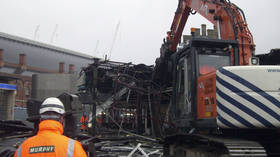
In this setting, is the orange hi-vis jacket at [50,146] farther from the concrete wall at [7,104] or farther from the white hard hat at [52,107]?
the concrete wall at [7,104]

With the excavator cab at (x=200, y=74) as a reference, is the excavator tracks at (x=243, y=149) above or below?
below

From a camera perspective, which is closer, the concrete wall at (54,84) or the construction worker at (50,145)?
the construction worker at (50,145)

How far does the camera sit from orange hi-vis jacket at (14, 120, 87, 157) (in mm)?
2705

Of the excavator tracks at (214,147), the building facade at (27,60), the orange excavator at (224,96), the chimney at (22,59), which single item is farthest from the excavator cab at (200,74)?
the chimney at (22,59)

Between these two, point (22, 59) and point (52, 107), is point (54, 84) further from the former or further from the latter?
point (52, 107)

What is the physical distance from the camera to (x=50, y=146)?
271 cm

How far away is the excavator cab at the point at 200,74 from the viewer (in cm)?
598

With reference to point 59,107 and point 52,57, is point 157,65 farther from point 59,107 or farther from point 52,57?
point 52,57

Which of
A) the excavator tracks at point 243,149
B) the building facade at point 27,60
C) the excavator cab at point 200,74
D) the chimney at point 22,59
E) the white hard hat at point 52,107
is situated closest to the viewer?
the white hard hat at point 52,107

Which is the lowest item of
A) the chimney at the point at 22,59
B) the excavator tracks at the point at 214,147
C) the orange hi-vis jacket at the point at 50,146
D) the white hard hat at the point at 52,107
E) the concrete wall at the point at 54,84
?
the excavator tracks at the point at 214,147

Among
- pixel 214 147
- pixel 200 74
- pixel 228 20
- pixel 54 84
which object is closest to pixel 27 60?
pixel 54 84

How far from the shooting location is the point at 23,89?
42531 mm

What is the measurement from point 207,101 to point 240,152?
1.35 metres

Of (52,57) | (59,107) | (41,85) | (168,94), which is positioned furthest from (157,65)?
(52,57)
